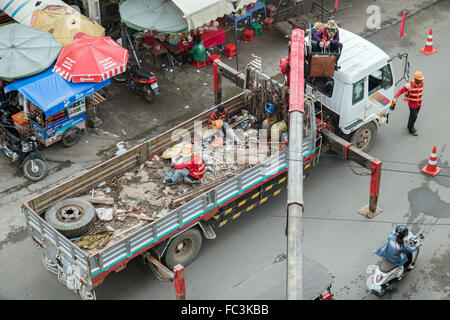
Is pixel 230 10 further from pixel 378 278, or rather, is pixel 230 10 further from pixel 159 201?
pixel 378 278

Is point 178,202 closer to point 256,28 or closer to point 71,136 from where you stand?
point 71,136

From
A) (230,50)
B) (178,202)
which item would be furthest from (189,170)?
(230,50)

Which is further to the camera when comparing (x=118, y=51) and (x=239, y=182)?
(x=118, y=51)

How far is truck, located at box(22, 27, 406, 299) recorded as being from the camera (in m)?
12.0

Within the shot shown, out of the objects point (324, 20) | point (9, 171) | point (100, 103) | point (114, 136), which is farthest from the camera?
point (324, 20)

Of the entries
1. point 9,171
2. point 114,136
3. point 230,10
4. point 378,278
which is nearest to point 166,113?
point 114,136

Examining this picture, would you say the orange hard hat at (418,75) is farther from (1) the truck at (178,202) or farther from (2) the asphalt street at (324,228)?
(2) the asphalt street at (324,228)

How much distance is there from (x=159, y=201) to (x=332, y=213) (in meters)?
3.97

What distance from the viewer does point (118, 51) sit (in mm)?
16656

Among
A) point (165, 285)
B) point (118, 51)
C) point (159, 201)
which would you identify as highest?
point (118, 51)

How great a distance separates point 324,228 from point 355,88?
3.09m

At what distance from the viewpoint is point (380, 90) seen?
600 inches

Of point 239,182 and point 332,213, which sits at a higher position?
point 239,182

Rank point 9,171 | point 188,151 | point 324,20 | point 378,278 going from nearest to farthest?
point 378,278
point 188,151
point 9,171
point 324,20
